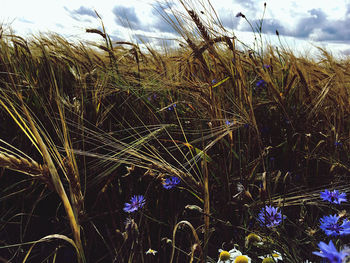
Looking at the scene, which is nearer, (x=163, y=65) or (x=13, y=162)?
(x=13, y=162)

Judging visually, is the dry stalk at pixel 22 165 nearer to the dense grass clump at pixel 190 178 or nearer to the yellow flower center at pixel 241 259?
the dense grass clump at pixel 190 178

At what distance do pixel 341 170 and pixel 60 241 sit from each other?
1.07 metres

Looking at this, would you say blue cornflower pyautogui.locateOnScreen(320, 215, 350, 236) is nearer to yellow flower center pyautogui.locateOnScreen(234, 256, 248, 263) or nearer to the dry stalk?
yellow flower center pyautogui.locateOnScreen(234, 256, 248, 263)

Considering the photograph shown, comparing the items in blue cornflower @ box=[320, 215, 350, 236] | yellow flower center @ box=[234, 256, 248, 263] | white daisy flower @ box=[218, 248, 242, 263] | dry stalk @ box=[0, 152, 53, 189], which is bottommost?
white daisy flower @ box=[218, 248, 242, 263]

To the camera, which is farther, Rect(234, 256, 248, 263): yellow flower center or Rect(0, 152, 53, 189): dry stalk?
Rect(234, 256, 248, 263): yellow flower center

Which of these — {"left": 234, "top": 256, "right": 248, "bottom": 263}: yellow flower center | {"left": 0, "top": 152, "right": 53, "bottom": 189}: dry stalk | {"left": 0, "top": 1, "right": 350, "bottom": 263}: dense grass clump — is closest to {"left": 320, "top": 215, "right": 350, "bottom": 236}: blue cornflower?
{"left": 0, "top": 1, "right": 350, "bottom": 263}: dense grass clump

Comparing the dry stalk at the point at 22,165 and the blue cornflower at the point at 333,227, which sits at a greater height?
the dry stalk at the point at 22,165

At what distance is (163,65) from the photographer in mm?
1514

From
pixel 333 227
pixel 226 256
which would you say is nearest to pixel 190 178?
pixel 226 256

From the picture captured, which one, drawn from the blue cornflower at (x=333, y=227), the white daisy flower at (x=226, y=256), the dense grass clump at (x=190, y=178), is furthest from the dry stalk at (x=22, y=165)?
the blue cornflower at (x=333, y=227)

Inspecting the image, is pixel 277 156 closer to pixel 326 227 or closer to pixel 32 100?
pixel 326 227

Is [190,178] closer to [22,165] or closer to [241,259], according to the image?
[241,259]

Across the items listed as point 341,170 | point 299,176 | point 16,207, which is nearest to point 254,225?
point 299,176

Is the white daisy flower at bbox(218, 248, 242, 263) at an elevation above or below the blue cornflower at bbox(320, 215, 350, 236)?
below
